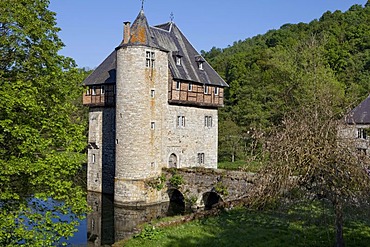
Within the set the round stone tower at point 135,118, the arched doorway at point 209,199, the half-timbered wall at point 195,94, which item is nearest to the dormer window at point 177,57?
the half-timbered wall at point 195,94

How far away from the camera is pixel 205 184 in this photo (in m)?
20.7

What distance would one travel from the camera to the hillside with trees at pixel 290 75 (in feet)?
112

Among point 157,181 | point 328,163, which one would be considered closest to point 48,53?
point 328,163

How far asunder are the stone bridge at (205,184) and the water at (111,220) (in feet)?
3.82

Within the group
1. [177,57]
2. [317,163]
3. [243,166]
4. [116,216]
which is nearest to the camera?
[317,163]

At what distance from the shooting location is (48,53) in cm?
1001

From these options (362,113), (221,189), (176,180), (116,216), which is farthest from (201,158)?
(362,113)

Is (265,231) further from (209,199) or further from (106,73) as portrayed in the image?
(106,73)

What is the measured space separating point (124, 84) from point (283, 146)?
1442 cm

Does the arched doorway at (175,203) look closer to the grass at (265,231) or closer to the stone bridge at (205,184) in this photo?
the stone bridge at (205,184)

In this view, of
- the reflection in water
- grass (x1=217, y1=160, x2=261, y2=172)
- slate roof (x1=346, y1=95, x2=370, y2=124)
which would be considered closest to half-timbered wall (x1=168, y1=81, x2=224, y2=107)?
grass (x1=217, y1=160, x2=261, y2=172)

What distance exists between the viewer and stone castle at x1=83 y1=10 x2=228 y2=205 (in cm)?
2170

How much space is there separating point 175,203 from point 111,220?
4888 mm

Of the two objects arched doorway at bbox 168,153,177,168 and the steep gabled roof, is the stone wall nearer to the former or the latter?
the steep gabled roof
